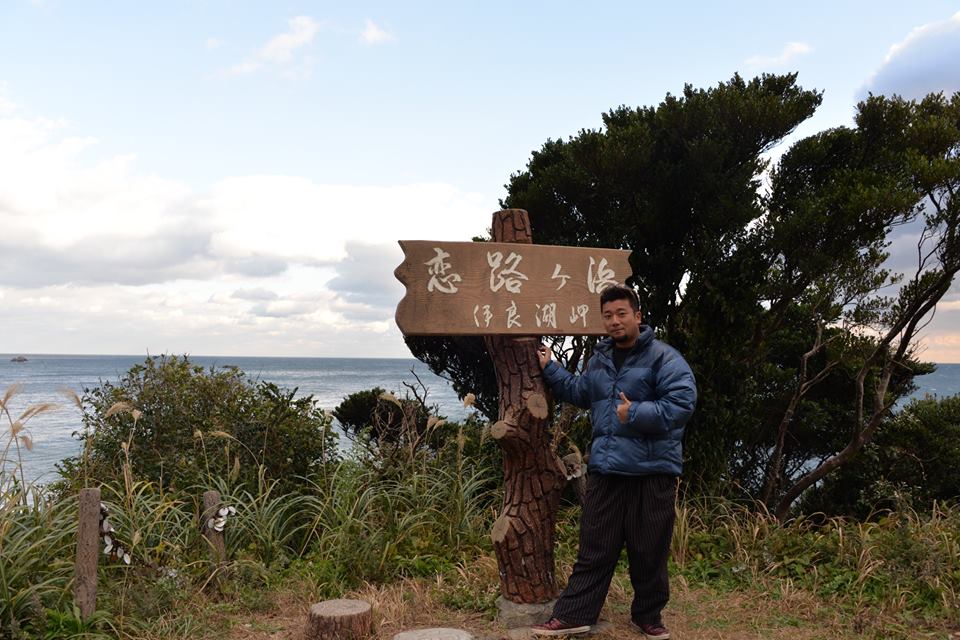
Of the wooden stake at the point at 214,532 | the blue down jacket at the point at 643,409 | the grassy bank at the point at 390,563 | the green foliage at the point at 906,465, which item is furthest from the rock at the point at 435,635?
the green foliage at the point at 906,465

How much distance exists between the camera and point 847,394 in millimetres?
8641

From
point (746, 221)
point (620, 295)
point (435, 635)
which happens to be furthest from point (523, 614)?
point (746, 221)

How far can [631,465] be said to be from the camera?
3281 millimetres

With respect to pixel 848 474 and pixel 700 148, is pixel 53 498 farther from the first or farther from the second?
pixel 848 474

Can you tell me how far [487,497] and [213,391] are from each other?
2.41m

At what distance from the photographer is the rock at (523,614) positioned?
12.1 ft

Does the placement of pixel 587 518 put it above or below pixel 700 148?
below

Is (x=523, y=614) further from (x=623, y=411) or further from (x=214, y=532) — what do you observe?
(x=214, y=532)

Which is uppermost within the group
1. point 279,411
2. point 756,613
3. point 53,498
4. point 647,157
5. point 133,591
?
point 647,157

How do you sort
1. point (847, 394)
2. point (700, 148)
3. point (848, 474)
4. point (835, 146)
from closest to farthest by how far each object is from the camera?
point (700, 148) < point (835, 146) < point (848, 474) < point (847, 394)

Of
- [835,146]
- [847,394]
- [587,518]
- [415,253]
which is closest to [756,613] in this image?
[587,518]

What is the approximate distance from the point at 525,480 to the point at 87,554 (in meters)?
2.22

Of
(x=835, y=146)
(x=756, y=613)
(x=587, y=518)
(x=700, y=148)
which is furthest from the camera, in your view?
(x=835, y=146)

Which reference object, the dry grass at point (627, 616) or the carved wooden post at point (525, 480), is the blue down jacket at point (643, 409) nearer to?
the carved wooden post at point (525, 480)
